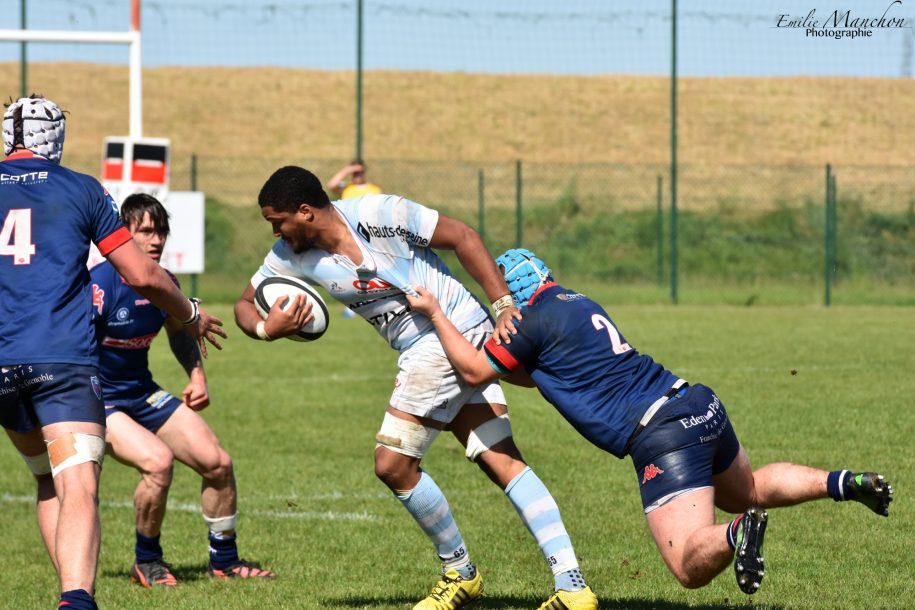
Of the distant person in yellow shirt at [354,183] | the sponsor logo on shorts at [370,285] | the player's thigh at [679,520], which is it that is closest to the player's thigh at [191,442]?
the sponsor logo on shorts at [370,285]

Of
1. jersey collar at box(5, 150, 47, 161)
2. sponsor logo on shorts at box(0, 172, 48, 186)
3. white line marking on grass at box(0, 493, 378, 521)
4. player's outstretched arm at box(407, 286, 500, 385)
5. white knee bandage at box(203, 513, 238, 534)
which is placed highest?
jersey collar at box(5, 150, 47, 161)

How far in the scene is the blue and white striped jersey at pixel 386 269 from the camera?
6.39 meters

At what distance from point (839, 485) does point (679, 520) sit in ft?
2.32

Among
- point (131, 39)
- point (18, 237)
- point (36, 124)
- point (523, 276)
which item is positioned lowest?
point (523, 276)

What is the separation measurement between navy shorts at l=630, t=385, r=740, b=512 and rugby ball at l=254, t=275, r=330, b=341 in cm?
167

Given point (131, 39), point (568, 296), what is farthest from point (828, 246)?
point (568, 296)

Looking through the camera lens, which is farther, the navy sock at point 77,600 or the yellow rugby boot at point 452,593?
the yellow rugby boot at point 452,593

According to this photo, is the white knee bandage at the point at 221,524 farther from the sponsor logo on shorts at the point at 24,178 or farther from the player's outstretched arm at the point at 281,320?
the sponsor logo on shorts at the point at 24,178

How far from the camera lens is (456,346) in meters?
6.11

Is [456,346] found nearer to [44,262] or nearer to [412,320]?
[412,320]

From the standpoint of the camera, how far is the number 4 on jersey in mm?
5410

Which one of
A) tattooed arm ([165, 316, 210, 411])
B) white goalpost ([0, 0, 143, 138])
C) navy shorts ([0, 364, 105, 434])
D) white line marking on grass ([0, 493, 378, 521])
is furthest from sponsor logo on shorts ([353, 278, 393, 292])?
white goalpost ([0, 0, 143, 138])

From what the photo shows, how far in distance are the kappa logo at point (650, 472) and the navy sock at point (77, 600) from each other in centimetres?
222

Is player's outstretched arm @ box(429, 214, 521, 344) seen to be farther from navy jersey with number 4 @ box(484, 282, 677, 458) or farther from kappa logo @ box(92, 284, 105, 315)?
kappa logo @ box(92, 284, 105, 315)
